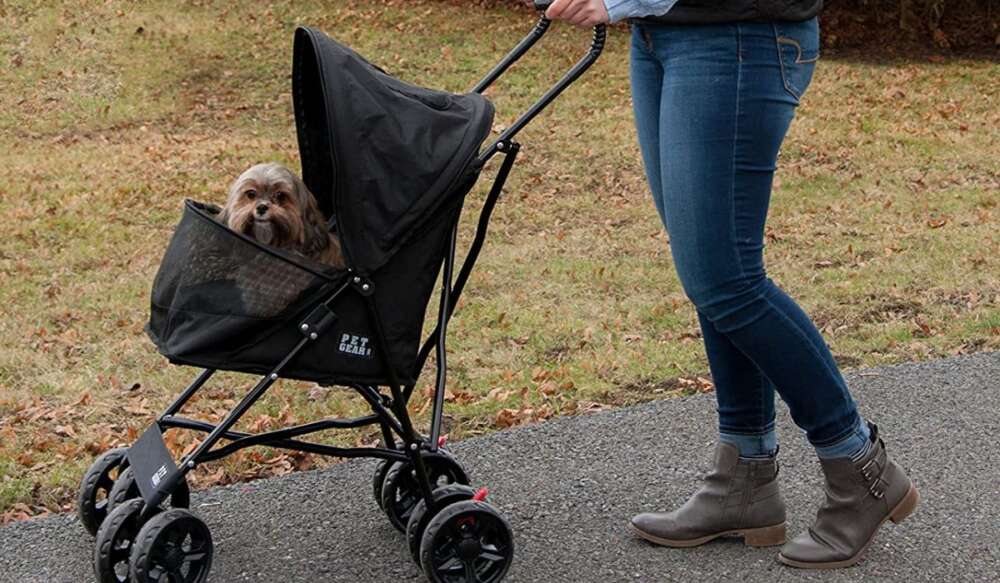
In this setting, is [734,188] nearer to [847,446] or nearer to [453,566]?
[847,446]

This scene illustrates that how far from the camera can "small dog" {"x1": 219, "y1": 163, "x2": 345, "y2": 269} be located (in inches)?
147

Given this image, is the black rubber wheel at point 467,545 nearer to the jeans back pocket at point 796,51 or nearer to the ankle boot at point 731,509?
the ankle boot at point 731,509

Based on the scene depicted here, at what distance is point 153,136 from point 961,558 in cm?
1095

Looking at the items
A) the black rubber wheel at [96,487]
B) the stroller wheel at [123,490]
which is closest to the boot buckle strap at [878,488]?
the stroller wheel at [123,490]

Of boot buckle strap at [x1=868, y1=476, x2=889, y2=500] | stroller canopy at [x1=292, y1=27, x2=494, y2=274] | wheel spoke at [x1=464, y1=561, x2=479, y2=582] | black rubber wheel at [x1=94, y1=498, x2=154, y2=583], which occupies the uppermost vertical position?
stroller canopy at [x1=292, y1=27, x2=494, y2=274]

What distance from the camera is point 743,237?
3.30 meters

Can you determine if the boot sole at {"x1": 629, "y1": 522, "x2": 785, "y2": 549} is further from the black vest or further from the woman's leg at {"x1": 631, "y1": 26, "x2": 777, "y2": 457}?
the black vest

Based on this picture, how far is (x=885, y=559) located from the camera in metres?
3.66

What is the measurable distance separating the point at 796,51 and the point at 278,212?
151 centimetres

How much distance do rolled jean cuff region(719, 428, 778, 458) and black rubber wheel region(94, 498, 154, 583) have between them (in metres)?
1.61

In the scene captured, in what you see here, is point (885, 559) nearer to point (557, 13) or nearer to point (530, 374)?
point (557, 13)

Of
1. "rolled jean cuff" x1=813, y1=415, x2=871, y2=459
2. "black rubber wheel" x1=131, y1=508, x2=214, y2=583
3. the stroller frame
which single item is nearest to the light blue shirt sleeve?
the stroller frame

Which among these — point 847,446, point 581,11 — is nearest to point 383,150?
point 581,11

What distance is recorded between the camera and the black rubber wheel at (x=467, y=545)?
3.40 meters
